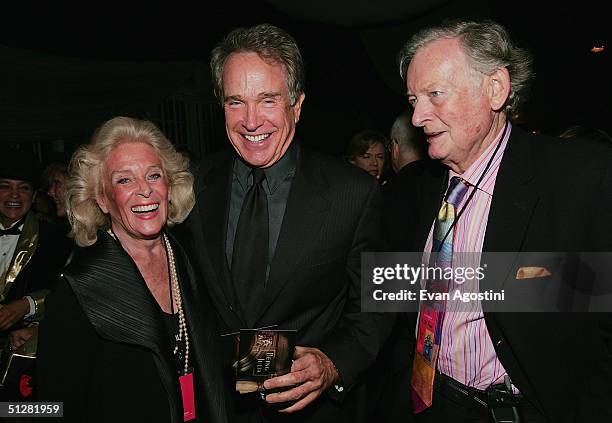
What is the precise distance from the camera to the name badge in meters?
2.05

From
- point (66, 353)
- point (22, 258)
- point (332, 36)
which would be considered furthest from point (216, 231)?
point (332, 36)

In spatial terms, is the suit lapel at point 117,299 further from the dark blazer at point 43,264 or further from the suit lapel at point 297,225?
the dark blazer at point 43,264

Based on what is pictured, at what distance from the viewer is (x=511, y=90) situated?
6.85 feet

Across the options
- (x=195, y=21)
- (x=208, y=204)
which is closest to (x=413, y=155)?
(x=208, y=204)

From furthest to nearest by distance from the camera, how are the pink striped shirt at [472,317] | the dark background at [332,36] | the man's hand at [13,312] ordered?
the dark background at [332,36], the man's hand at [13,312], the pink striped shirt at [472,317]

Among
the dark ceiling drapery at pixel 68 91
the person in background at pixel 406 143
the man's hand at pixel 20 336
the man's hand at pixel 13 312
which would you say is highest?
the dark ceiling drapery at pixel 68 91

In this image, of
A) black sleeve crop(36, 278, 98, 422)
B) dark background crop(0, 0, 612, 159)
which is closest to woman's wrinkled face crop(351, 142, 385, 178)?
dark background crop(0, 0, 612, 159)

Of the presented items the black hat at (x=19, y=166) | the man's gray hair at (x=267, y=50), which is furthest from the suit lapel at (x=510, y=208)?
the black hat at (x=19, y=166)

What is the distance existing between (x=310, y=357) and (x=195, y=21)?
15.3 ft

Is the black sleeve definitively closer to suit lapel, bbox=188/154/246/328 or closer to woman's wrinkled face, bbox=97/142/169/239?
woman's wrinkled face, bbox=97/142/169/239

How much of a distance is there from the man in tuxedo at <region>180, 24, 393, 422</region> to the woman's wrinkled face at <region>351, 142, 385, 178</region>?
2.92m

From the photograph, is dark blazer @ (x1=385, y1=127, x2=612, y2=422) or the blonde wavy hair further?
the blonde wavy hair

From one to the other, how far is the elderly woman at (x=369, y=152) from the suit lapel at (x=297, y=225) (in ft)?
9.81

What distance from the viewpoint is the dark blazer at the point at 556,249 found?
5.80 feet
